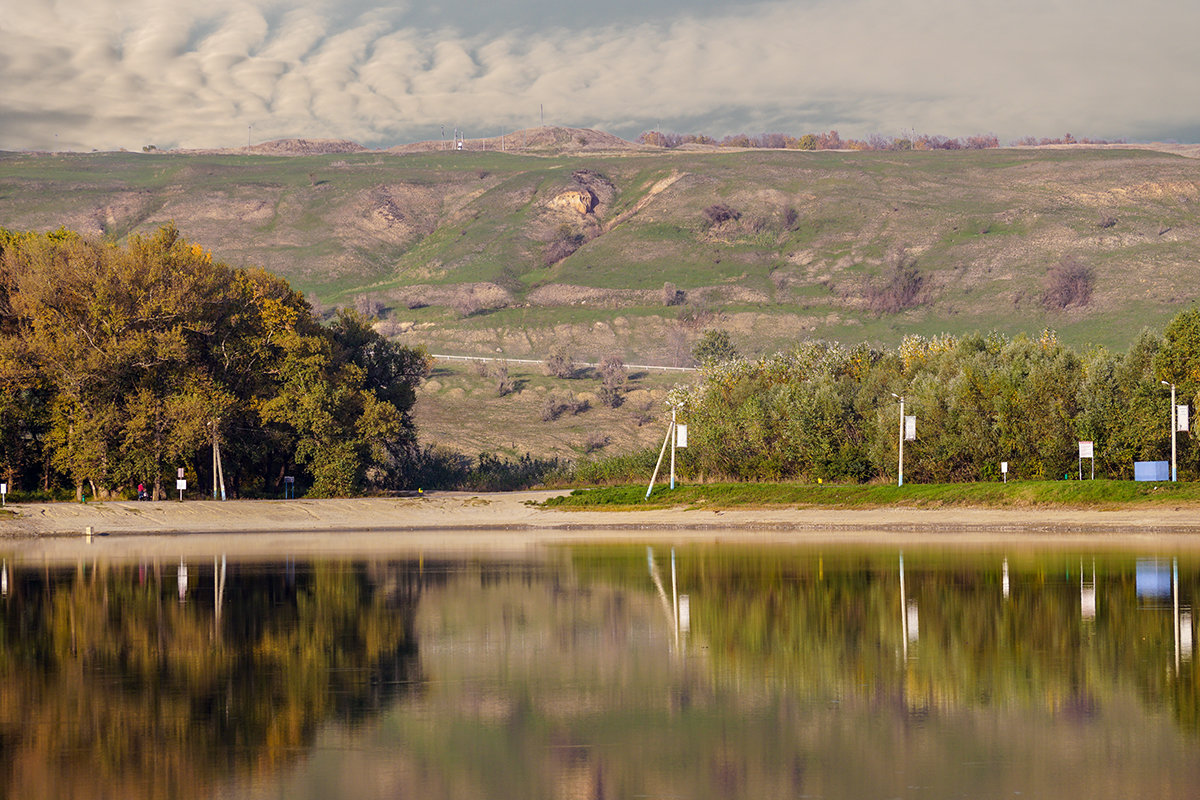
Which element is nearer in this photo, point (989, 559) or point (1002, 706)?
point (1002, 706)

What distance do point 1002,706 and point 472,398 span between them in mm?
100053

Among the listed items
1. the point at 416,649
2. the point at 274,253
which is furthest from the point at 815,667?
the point at 274,253

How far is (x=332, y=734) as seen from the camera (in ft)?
40.4

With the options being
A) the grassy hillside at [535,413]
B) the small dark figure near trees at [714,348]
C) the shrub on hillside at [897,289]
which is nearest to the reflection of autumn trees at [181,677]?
the grassy hillside at [535,413]

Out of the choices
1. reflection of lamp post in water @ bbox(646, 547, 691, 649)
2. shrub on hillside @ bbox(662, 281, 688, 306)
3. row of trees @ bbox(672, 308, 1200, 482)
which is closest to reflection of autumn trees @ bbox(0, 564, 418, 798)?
reflection of lamp post in water @ bbox(646, 547, 691, 649)

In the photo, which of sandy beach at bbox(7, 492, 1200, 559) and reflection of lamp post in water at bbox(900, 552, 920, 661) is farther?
sandy beach at bbox(7, 492, 1200, 559)

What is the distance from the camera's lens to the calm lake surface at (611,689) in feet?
34.8

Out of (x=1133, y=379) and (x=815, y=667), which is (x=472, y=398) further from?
(x=815, y=667)

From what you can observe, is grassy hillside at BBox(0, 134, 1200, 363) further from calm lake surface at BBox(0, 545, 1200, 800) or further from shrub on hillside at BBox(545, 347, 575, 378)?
calm lake surface at BBox(0, 545, 1200, 800)

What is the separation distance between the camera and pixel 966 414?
54906mm

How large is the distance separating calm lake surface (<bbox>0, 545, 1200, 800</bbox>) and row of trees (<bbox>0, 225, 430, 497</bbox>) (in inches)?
1218

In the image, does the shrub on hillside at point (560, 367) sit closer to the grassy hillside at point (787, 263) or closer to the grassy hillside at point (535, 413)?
the grassy hillside at point (535, 413)

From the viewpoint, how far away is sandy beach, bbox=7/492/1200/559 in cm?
4078

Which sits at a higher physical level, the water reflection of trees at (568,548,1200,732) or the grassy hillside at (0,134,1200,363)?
the grassy hillside at (0,134,1200,363)
